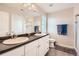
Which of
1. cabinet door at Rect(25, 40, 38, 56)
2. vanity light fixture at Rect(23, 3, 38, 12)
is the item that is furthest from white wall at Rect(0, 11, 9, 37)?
vanity light fixture at Rect(23, 3, 38, 12)

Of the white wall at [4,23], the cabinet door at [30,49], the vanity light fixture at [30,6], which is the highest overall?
the vanity light fixture at [30,6]

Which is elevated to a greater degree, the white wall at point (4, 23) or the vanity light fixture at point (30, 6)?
the vanity light fixture at point (30, 6)

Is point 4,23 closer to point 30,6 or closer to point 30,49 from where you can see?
point 30,49

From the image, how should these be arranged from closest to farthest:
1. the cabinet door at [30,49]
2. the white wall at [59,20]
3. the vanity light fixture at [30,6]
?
the cabinet door at [30,49], the white wall at [59,20], the vanity light fixture at [30,6]

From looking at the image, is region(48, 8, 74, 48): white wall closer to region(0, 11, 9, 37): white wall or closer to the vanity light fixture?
the vanity light fixture

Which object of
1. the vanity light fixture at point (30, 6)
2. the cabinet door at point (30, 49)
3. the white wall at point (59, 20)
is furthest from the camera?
the vanity light fixture at point (30, 6)

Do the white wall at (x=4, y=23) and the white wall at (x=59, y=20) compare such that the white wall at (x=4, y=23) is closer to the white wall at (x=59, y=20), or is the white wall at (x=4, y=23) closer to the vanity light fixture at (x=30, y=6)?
the vanity light fixture at (x=30, y=6)

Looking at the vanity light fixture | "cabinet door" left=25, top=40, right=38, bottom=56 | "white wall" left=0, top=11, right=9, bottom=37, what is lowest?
"cabinet door" left=25, top=40, right=38, bottom=56

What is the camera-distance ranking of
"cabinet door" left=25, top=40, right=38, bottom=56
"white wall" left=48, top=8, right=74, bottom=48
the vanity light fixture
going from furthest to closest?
the vanity light fixture < "white wall" left=48, top=8, right=74, bottom=48 < "cabinet door" left=25, top=40, right=38, bottom=56

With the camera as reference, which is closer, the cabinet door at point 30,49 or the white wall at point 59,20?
the cabinet door at point 30,49

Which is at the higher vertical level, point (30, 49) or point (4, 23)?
point (4, 23)

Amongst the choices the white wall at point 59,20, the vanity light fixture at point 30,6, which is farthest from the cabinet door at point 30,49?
the vanity light fixture at point 30,6

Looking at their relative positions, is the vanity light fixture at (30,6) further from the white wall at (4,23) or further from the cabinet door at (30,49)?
the cabinet door at (30,49)

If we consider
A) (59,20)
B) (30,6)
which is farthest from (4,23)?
(59,20)
